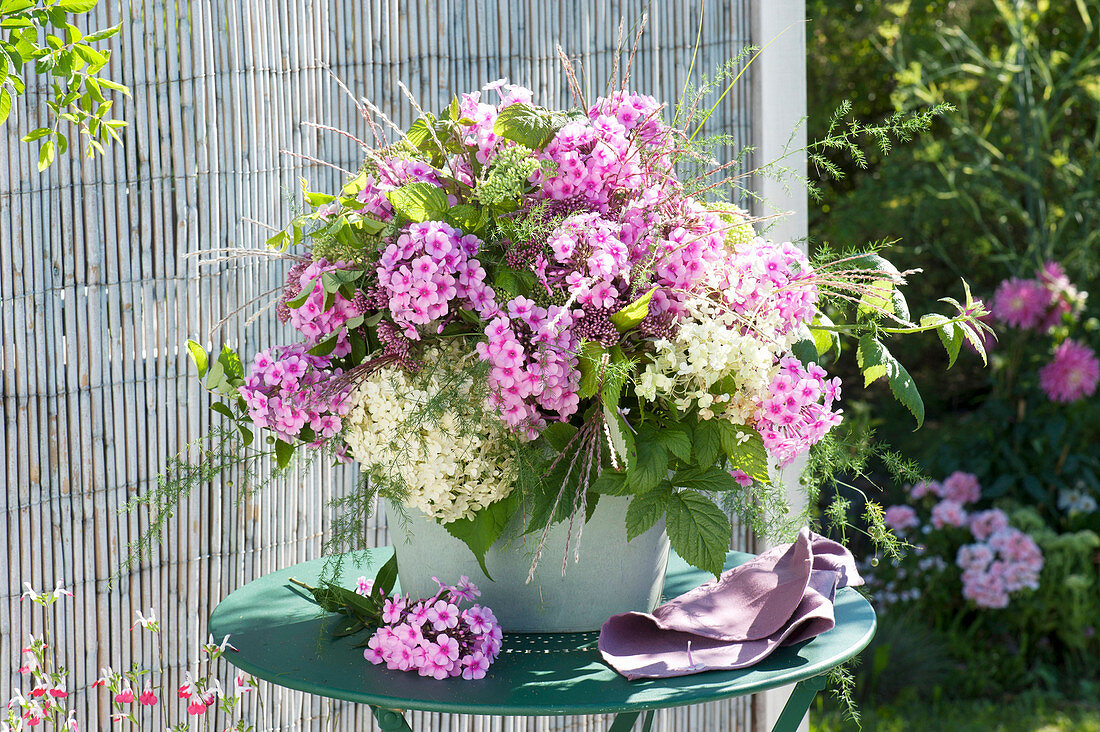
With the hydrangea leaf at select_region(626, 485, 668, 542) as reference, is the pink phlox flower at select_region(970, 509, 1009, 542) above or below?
below

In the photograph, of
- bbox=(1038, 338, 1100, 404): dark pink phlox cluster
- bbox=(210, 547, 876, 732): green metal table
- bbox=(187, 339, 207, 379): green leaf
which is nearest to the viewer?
bbox=(210, 547, 876, 732): green metal table

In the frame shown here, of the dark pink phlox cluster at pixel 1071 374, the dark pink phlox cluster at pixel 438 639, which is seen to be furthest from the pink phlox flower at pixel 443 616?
the dark pink phlox cluster at pixel 1071 374

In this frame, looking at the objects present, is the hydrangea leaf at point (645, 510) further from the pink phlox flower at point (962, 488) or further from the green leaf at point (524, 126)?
the pink phlox flower at point (962, 488)

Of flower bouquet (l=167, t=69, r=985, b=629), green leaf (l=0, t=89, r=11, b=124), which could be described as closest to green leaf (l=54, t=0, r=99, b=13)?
green leaf (l=0, t=89, r=11, b=124)

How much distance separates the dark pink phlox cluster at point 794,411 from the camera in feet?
3.29

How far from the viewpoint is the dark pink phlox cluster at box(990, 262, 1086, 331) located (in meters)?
3.08

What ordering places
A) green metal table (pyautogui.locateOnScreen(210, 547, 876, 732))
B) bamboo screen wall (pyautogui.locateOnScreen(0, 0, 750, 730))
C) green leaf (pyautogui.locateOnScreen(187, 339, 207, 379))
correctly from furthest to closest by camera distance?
bamboo screen wall (pyautogui.locateOnScreen(0, 0, 750, 730)), green leaf (pyautogui.locateOnScreen(187, 339, 207, 379)), green metal table (pyautogui.locateOnScreen(210, 547, 876, 732))

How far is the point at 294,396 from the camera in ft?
3.51

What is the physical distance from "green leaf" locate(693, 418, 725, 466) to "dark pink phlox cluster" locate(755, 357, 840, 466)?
0.04 m

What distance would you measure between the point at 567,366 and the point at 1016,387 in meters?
2.59

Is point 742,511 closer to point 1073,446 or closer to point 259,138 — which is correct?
point 259,138

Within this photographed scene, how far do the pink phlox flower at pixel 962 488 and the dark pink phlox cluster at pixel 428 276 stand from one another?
96.0 inches

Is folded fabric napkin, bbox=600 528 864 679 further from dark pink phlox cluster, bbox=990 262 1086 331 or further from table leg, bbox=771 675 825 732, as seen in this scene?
dark pink phlox cluster, bbox=990 262 1086 331

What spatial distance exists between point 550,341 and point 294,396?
275 millimetres
